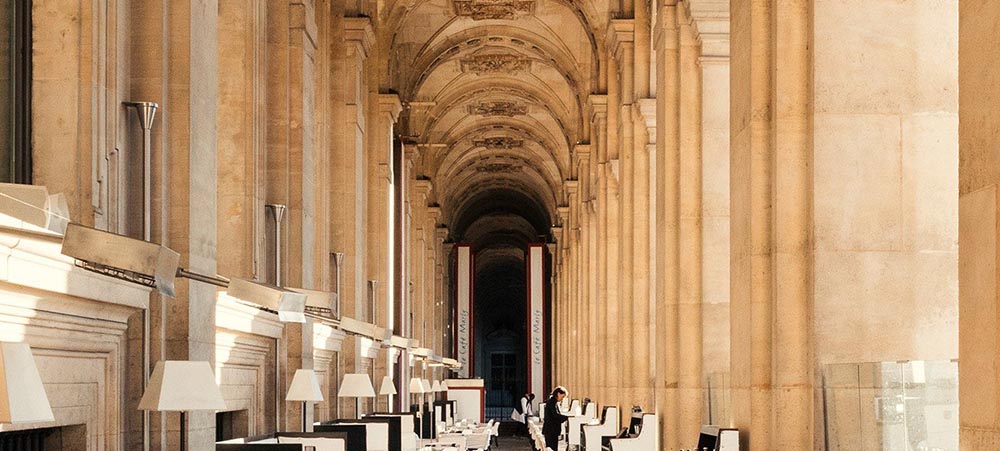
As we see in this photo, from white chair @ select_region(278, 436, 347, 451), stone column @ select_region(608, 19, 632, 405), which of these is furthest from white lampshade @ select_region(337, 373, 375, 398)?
stone column @ select_region(608, 19, 632, 405)

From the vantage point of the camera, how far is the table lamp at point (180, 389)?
9.24 m

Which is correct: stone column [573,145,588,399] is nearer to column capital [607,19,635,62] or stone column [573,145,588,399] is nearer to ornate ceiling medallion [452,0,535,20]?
ornate ceiling medallion [452,0,535,20]

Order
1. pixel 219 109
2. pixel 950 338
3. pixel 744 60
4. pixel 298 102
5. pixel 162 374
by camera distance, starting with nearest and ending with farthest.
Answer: pixel 162 374 → pixel 950 338 → pixel 744 60 → pixel 219 109 → pixel 298 102

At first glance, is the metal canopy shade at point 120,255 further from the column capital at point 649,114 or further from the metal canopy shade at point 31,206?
the column capital at point 649,114

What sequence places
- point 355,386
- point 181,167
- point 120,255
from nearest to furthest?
1. point 120,255
2. point 181,167
3. point 355,386

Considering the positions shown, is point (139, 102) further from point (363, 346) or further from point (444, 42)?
point (444, 42)

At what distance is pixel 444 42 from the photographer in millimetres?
39906

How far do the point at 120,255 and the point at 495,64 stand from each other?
36.0m

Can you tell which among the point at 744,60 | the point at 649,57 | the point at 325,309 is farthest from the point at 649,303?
the point at 744,60

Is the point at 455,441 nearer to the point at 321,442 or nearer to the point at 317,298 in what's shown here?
the point at 321,442

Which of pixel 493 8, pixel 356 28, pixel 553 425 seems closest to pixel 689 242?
pixel 553 425

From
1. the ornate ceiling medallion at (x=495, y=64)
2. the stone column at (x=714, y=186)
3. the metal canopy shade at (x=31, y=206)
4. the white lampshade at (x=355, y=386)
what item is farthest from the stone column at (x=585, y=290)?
the metal canopy shade at (x=31, y=206)

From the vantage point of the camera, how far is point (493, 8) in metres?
38.0

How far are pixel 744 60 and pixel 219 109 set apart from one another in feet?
22.6
